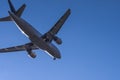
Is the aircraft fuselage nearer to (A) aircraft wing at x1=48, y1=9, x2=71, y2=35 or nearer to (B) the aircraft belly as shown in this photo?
(B) the aircraft belly

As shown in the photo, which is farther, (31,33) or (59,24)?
(59,24)

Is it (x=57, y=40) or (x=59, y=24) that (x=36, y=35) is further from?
(x=57, y=40)

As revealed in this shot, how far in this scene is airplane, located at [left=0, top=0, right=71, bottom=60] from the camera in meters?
82.4

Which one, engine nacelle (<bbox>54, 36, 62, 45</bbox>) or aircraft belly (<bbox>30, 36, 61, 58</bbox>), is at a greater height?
engine nacelle (<bbox>54, 36, 62, 45</bbox>)

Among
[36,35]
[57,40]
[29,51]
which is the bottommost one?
[29,51]

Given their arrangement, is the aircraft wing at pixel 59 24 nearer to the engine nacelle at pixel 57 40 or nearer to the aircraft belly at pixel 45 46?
the engine nacelle at pixel 57 40

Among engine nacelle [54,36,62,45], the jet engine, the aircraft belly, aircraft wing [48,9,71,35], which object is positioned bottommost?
the jet engine

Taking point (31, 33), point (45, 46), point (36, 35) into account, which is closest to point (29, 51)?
point (45, 46)

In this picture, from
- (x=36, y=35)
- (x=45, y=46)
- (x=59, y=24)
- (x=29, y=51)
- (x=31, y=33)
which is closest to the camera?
(x=31, y=33)

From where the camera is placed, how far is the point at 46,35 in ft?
→ 299

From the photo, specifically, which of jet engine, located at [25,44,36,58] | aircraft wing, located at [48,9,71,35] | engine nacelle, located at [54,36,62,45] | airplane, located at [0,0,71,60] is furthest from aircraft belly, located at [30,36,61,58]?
jet engine, located at [25,44,36,58]

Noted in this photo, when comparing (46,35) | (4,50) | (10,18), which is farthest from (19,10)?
(4,50)

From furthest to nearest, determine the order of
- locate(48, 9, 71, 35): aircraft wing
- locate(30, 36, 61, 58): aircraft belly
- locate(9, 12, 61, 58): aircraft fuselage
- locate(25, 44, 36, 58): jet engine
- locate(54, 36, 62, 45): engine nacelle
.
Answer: locate(25, 44, 36, 58): jet engine
locate(54, 36, 62, 45): engine nacelle
locate(48, 9, 71, 35): aircraft wing
locate(30, 36, 61, 58): aircraft belly
locate(9, 12, 61, 58): aircraft fuselage

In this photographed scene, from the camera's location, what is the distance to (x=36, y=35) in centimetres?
8350
